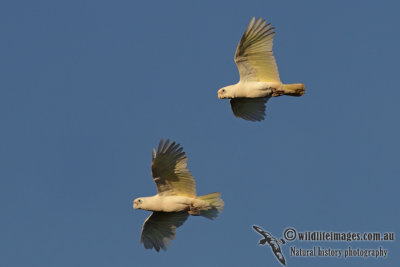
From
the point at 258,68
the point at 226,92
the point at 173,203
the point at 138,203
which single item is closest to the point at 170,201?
the point at 173,203

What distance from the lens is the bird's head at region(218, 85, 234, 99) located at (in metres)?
28.3

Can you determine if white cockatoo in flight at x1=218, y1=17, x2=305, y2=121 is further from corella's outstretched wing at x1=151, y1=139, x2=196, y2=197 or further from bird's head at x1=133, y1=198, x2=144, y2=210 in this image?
bird's head at x1=133, y1=198, x2=144, y2=210

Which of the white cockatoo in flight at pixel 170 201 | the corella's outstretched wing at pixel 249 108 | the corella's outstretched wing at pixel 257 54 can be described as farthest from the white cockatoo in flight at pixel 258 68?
the white cockatoo in flight at pixel 170 201

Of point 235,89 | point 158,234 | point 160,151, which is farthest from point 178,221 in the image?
point 235,89

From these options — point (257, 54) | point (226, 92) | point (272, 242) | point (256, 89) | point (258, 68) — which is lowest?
point (272, 242)

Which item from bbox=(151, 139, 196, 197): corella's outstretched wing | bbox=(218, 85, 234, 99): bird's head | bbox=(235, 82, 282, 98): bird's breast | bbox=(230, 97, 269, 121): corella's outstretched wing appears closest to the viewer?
bbox=(151, 139, 196, 197): corella's outstretched wing

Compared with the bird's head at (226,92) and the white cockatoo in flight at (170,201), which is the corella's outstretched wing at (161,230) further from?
the bird's head at (226,92)

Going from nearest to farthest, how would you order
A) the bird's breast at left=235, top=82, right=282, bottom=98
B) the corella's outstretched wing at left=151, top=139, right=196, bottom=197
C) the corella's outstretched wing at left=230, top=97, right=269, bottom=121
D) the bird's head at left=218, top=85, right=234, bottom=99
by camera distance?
the corella's outstretched wing at left=151, top=139, right=196, bottom=197 < the bird's breast at left=235, top=82, right=282, bottom=98 < the bird's head at left=218, top=85, right=234, bottom=99 < the corella's outstretched wing at left=230, top=97, right=269, bottom=121

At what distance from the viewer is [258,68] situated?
90.2 feet

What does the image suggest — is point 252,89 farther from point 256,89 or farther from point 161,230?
point 161,230

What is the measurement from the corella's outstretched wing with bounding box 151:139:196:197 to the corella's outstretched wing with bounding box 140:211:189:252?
3.71 feet

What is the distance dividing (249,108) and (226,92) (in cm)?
123

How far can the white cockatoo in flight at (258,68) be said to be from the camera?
27062mm

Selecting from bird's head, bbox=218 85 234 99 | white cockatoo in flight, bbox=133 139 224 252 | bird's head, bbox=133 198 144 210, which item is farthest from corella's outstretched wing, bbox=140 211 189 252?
bird's head, bbox=218 85 234 99
